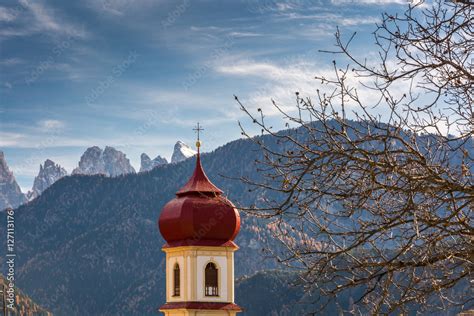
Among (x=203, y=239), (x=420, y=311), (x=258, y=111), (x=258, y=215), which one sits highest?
(x=203, y=239)

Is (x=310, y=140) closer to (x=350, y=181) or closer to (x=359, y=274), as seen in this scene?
(x=350, y=181)

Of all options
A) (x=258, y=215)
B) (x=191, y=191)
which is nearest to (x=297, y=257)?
(x=258, y=215)

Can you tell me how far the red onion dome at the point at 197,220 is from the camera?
56.5 metres

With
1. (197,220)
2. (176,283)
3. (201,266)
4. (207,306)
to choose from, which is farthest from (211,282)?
(197,220)

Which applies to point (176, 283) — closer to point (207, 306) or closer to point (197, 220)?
point (207, 306)

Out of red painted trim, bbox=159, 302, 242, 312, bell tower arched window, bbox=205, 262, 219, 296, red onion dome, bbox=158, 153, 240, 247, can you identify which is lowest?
red painted trim, bbox=159, 302, 242, 312

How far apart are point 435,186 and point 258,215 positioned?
1753mm

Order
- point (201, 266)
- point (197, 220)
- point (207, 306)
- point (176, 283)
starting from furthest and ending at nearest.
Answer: point (197, 220) < point (176, 283) < point (201, 266) < point (207, 306)

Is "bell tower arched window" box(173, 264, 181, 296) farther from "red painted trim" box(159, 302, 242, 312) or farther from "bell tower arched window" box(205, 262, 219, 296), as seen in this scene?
"bell tower arched window" box(205, 262, 219, 296)

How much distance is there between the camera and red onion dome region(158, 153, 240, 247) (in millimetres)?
56531

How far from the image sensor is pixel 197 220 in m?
59.2

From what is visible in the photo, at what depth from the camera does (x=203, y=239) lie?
56.4 meters

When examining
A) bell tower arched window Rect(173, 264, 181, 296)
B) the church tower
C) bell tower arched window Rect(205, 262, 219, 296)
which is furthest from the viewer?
bell tower arched window Rect(173, 264, 181, 296)

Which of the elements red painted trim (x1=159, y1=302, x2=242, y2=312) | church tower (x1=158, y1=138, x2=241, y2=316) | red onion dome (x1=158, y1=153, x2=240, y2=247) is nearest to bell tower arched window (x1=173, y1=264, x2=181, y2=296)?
church tower (x1=158, y1=138, x2=241, y2=316)
